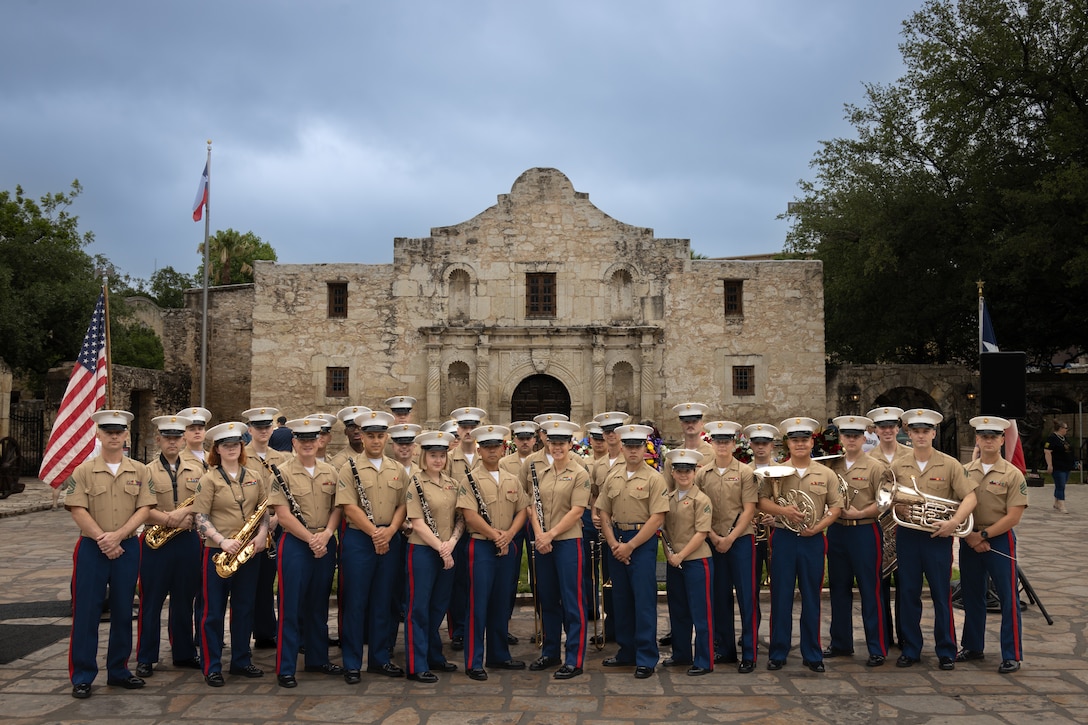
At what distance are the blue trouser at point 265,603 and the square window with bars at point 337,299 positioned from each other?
1952cm

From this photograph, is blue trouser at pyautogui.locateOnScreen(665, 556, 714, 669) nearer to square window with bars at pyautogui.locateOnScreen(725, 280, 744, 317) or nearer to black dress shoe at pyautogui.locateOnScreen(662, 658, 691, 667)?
black dress shoe at pyautogui.locateOnScreen(662, 658, 691, 667)

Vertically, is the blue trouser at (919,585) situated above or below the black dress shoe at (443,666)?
above

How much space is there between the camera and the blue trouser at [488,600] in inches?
286

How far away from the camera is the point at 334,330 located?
26.8 meters

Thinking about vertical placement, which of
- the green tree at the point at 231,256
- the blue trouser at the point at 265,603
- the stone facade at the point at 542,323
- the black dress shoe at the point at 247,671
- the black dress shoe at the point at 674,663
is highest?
the green tree at the point at 231,256

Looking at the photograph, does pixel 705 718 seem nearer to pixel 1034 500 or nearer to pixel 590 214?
pixel 1034 500

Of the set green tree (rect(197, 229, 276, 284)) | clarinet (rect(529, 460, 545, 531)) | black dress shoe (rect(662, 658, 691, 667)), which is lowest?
black dress shoe (rect(662, 658, 691, 667))

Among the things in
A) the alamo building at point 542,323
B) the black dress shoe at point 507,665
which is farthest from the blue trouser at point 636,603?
the alamo building at point 542,323

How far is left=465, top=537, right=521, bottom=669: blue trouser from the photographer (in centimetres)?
725

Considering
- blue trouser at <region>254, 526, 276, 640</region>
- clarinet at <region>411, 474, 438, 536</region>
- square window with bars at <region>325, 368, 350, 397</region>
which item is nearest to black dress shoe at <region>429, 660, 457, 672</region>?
clarinet at <region>411, 474, 438, 536</region>

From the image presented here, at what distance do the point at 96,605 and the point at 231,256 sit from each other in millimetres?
47817

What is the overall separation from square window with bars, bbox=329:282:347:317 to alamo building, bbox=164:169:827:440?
0.52 feet

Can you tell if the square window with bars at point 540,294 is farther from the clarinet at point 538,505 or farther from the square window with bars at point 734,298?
the clarinet at point 538,505

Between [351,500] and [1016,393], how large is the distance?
6.78m
